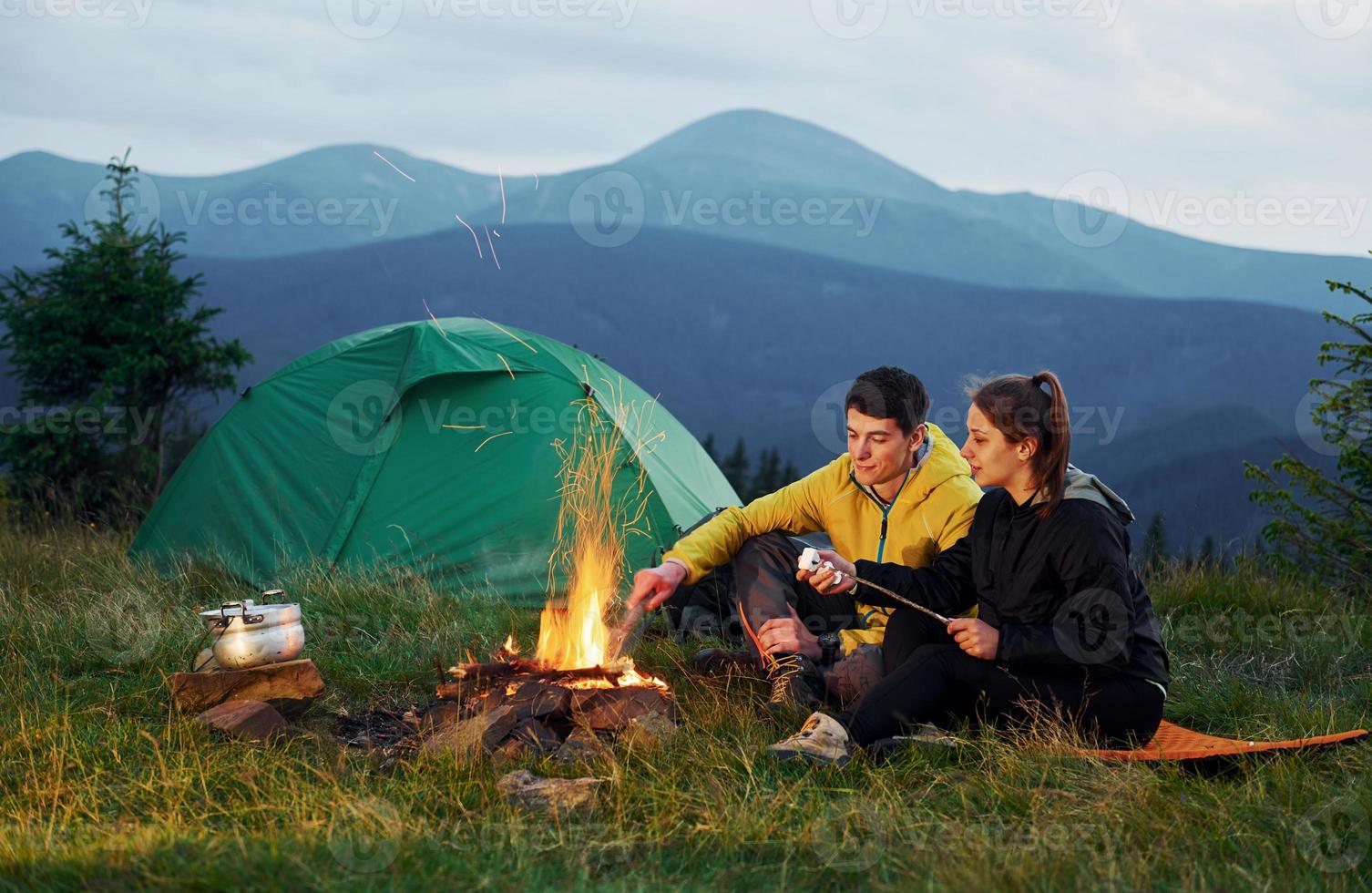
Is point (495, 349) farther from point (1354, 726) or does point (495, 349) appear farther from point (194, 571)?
point (1354, 726)

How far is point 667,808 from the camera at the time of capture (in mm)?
3059

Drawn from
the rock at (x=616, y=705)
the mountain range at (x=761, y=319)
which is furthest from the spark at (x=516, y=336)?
the mountain range at (x=761, y=319)

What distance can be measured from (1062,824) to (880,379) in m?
1.72

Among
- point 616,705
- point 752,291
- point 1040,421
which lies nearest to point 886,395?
point 1040,421

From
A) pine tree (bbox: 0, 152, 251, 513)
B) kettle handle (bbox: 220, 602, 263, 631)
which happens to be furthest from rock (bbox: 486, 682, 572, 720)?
pine tree (bbox: 0, 152, 251, 513)

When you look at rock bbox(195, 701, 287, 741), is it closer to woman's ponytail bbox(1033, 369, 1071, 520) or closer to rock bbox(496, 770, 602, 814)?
rock bbox(496, 770, 602, 814)

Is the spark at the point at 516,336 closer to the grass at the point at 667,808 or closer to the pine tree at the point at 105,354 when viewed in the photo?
the grass at the point at 667,808

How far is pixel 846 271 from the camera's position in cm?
6869

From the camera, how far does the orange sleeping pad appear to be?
11.1ft

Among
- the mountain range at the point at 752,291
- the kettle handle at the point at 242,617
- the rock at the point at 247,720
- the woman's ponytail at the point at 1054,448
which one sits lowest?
the rock at the point at 247,720

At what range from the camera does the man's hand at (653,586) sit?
4062 mm

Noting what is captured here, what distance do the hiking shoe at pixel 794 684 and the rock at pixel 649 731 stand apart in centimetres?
46

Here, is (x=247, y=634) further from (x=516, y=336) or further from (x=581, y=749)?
(x=516, y=336)

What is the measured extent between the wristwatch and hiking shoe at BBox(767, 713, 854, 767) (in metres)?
0.74
